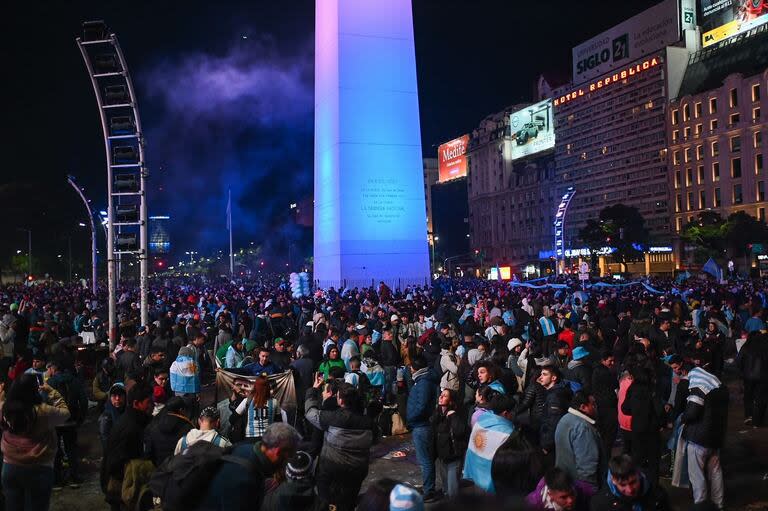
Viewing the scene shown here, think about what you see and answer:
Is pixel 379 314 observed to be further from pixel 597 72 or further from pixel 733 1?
pixel 597 72

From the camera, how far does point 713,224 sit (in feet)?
200

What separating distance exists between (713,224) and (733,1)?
33.2 metres

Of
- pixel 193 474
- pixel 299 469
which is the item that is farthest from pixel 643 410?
pixel 193 474

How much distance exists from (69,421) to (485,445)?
5.19 metres

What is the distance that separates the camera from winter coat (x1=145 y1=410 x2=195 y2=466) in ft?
18.9

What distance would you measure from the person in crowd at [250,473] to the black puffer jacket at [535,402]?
10.8 ft

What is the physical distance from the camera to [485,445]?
17.8 ft

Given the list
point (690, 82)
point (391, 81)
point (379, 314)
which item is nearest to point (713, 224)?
point (690, 82)

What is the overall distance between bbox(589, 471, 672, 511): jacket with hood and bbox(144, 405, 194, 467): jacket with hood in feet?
11.0

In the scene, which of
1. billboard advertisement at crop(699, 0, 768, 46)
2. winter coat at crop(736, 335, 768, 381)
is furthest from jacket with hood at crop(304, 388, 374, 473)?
billboard advertisement at crop(699, 0, 768, 46)

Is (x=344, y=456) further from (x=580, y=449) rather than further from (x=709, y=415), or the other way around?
(x=709, y=415)

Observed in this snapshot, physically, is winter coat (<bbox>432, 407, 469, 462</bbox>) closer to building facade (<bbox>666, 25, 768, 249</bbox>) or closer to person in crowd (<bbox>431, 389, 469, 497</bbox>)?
person in crowd (<bbox>431, 389, 469, 497</bbox>)

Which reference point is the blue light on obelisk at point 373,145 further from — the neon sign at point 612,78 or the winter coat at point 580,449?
the neon sign at point 612,78

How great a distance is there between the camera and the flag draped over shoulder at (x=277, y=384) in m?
8.40
